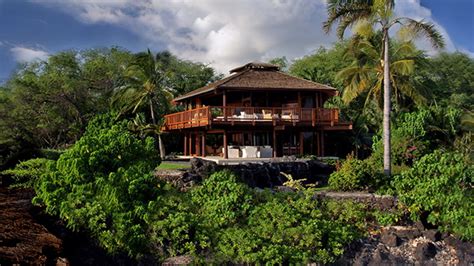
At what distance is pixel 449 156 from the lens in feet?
53.9

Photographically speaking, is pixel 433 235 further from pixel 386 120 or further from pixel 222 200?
pixel 222 200

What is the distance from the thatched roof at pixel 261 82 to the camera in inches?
1066

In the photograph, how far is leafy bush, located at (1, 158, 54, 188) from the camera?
1623cm

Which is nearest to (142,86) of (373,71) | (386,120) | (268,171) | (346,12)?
(268,171)

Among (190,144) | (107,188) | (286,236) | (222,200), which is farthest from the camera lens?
(190,144)

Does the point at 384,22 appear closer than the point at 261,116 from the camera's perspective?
Yes

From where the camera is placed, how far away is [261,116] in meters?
Result: 26.5

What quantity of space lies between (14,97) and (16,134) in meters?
2.87

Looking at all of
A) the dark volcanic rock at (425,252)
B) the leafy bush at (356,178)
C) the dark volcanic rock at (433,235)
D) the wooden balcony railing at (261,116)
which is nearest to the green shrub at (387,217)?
the dark volcanic rock at (433,235)

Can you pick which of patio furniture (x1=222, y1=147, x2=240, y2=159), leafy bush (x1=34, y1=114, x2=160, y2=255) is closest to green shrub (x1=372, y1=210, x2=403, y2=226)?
leafy bush (x1=34, y1=114, x2=160, y2=255)

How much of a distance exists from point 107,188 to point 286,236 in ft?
18.1

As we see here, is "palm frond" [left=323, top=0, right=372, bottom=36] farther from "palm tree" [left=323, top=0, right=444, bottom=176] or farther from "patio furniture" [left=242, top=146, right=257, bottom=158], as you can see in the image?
"patio furniture" [left=242, top=146, right=257, bottom=158]

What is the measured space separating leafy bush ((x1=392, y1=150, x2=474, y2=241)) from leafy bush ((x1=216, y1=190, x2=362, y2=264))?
8.12 ft

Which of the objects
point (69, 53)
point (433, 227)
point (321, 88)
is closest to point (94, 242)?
point (433, 227)
